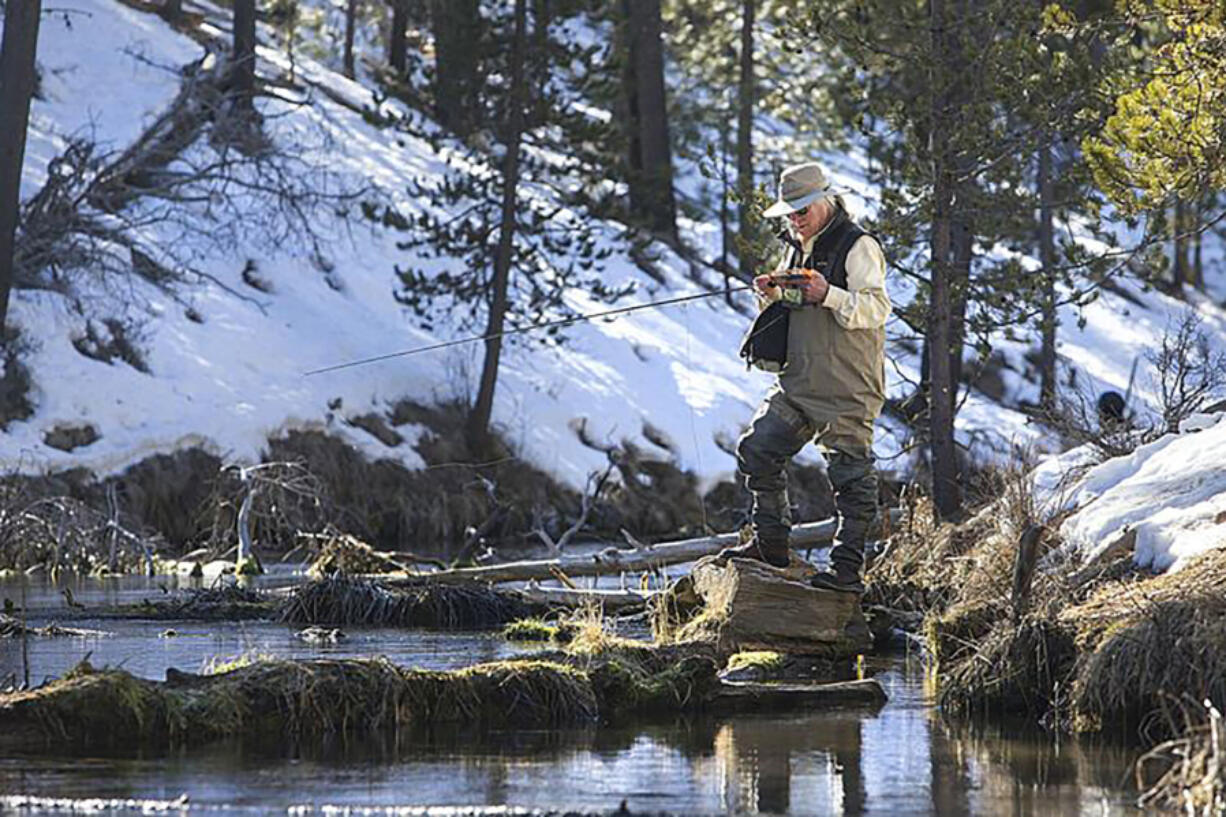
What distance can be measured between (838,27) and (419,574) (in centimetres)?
497

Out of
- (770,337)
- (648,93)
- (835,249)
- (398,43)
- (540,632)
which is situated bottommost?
(540,632)

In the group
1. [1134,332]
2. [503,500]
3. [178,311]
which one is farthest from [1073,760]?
[1134,332]

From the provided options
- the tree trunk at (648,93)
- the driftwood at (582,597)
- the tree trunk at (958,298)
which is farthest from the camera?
the tree trunk at (648,93)

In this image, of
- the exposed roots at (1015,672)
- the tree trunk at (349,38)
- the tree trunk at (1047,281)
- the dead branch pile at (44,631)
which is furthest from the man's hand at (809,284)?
the tree trunk at (349,38)

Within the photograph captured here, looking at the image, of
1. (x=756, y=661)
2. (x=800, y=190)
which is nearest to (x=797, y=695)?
(x=756, y=661)

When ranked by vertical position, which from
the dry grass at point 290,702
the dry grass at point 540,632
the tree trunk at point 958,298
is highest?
the tree trunk at point 958,298

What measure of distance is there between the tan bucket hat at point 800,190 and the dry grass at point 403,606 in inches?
162

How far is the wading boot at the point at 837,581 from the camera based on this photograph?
11445 mm

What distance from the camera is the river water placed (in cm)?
746

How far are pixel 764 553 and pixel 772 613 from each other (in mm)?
391

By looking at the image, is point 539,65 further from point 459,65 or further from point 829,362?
point 829,362

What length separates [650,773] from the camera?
8.28 metres

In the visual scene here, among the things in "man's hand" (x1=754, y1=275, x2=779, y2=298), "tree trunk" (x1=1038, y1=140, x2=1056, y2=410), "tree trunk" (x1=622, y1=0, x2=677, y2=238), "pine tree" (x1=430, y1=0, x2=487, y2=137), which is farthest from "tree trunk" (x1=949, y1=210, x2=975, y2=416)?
"tree trunk" (x1=622, y1=0, x2=677, y2=238)

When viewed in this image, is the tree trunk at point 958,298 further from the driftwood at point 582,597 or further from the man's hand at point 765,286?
the man's hand at point 765,286
